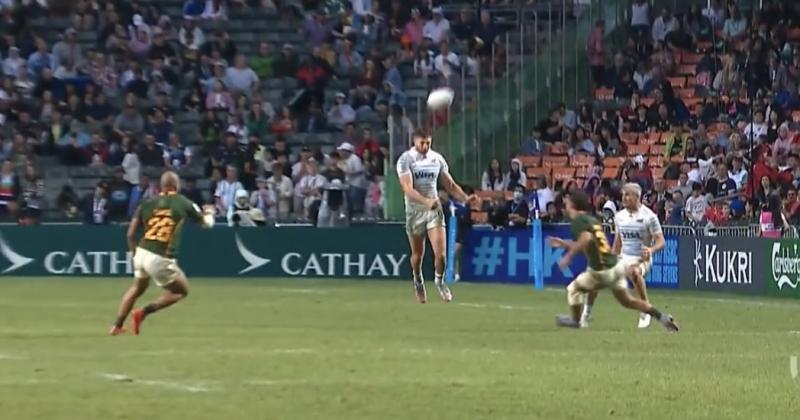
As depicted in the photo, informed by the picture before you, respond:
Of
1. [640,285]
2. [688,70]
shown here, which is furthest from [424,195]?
[688,70]

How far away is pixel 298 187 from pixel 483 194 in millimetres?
3659

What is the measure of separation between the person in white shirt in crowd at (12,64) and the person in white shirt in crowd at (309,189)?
7617 mm

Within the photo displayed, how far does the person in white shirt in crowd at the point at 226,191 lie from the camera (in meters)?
38.9

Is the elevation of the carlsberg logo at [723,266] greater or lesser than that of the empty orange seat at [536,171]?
lesser

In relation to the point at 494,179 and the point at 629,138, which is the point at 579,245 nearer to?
the point at 494,179

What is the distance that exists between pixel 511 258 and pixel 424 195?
1122 cm

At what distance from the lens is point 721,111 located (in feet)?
127

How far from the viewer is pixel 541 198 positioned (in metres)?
37.5

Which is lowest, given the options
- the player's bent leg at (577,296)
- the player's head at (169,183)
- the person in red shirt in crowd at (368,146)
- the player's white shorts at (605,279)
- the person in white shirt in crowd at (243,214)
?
the player's bent leg at (577,296)

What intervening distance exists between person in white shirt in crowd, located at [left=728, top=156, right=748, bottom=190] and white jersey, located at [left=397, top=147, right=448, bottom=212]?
10227 millimetres

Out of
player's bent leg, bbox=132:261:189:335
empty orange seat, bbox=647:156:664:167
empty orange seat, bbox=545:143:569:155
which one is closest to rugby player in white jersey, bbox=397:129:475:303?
player's bent leg, bbox=132:261:189:335

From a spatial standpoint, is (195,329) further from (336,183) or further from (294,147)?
(294,147)

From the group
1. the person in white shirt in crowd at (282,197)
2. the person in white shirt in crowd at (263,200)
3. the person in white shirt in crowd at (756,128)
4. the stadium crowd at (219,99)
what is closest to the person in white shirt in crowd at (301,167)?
the stadium crowd at (219,99)

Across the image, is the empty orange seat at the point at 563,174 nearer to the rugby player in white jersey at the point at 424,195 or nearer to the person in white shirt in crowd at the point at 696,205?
the person in white shirt in crowd at the point at 696,205
